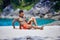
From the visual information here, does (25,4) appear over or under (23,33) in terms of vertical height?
over

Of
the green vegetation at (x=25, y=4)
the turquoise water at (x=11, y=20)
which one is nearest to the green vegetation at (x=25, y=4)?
the green vegetation at (x=25, y=4)

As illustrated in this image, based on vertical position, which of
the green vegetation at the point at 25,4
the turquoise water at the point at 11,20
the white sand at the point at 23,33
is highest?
the green vegetation at the point at 25,4

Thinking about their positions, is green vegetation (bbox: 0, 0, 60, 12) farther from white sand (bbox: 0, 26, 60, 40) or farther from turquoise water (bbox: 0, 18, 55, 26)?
white sand (bbox: 0, 26, 60, 40)

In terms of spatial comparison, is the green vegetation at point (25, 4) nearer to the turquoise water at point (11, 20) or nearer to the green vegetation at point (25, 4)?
the green vegetation at point (25, 4)

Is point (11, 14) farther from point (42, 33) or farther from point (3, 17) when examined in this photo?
point (42, 33)

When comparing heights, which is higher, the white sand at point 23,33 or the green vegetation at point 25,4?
the green vegetation at point 25,4

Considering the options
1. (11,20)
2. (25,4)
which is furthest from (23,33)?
(25,4)

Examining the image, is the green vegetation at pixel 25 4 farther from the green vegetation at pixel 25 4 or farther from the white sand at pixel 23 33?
the white sand at pixel 23 33

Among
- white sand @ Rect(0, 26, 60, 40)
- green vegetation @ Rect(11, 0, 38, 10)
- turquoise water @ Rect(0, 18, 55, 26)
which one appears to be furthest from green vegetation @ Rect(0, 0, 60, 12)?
white sand @ Rect(0, 26, 60, 40)

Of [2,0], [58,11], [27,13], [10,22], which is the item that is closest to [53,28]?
[58,11]

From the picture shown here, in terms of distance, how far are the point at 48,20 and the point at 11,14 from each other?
0.44m

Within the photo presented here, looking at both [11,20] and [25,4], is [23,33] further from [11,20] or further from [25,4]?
[25,4]

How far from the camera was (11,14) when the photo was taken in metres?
2.03

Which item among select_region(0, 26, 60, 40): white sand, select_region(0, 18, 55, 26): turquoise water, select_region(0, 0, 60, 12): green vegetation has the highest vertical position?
select_region(0, 0, 60, 12): green vegetation
